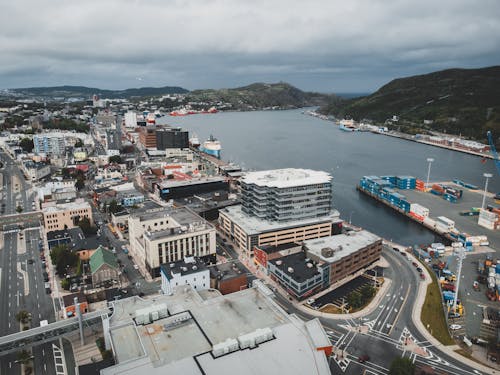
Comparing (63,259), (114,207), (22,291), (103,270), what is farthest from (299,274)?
(114,207)


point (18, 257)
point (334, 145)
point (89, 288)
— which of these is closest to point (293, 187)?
point (89, 288)

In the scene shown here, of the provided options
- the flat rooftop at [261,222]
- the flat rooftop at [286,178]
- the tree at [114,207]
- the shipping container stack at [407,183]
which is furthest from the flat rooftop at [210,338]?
the shipping container stack at [407,183]

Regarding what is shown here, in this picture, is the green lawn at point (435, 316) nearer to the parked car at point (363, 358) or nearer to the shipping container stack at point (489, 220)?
the parked car at point (363, 358)

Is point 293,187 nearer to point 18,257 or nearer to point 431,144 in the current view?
point 18,257

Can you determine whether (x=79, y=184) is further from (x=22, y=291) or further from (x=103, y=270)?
(x=103, y=270)

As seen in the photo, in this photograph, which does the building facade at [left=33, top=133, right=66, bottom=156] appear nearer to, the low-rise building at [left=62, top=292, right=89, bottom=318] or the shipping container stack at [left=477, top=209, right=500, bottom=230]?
the low-rise building at [left=62, top=292, right=89, bottom=318]

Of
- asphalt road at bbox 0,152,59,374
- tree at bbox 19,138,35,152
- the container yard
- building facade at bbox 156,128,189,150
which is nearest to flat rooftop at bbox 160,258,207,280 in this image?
asphalt road at bbox 0,152,59,374
